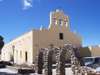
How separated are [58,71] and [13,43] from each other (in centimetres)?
3828

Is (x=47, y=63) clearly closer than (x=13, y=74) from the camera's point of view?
Yes

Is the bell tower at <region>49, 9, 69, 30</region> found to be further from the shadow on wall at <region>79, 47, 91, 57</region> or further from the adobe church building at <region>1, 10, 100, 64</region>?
the shadow on wall at <region>79, 47, 91, 57</region>

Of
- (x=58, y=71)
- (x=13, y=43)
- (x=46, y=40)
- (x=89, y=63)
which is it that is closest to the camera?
(x=58, y=71)

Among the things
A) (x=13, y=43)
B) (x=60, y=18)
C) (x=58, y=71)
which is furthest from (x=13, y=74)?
(x=13, y=43)

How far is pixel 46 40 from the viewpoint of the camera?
46625 mm

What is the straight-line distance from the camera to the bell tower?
48031 millimetres

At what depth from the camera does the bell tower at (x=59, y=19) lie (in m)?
48.0

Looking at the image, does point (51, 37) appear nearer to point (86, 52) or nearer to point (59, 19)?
point (59, 19)

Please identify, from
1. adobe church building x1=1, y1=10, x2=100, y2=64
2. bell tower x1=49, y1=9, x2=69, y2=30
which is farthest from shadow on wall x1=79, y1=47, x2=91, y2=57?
bell tower x1=49, y1=9, x2=69, y2=30

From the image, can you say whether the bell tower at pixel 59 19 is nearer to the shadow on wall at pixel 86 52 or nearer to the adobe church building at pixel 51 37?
the adobe church building at pixel 51 37

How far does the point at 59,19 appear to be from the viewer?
159 feet

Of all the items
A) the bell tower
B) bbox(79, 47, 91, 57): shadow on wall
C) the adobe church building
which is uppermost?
the bell tower

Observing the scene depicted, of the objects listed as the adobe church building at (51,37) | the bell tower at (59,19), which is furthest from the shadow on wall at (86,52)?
the bell tower at (59,19)

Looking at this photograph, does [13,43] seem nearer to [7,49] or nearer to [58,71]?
[7,49]
